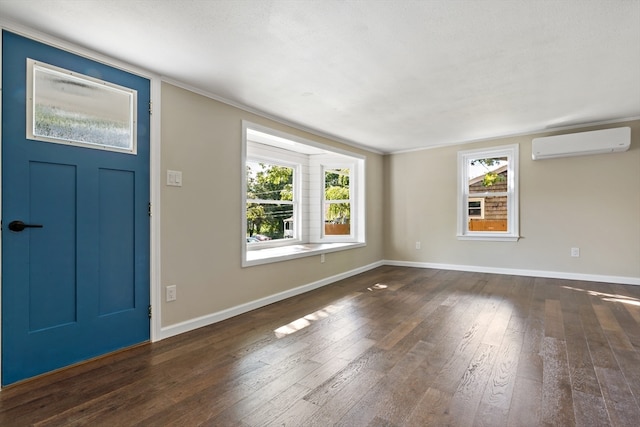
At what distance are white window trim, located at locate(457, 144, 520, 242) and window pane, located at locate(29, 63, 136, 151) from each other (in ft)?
16.1

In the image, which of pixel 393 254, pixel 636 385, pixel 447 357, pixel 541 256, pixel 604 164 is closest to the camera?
pixel 636 385

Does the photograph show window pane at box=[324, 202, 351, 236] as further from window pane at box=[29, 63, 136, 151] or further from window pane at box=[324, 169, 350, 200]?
window pane at box=[29, 63, 136, 151]

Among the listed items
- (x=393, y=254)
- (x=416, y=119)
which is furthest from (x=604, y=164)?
(x=393, y=254)

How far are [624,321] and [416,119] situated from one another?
2.94 m

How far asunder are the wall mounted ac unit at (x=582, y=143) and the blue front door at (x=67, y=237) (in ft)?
16.4

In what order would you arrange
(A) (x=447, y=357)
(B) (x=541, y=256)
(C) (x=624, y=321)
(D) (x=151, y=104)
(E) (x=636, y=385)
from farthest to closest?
(B) (x=541, y=256) < (C) (x=624, y=321) < (D) (x=151, y=104) < (A) (x=447, y=357) < (E) (x=636, y=385)

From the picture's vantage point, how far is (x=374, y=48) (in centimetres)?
231

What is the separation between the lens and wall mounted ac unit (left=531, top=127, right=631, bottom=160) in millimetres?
4102

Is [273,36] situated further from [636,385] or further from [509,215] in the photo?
[509,215]

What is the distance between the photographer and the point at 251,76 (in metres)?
2.75

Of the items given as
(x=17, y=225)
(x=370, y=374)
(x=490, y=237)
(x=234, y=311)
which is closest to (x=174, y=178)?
(x=17, y=225)

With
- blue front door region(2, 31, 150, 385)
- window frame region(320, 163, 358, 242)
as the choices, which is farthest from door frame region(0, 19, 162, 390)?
window frame region(320, 163, 358, 242)

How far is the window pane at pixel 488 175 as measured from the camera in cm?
518

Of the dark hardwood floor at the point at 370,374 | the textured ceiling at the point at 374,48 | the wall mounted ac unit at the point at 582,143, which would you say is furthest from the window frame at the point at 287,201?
the wall mounted ac unit at the point at 582,143
